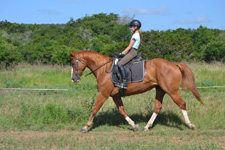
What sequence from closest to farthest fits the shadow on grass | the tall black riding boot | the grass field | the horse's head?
the grass field → the tall black riding boot → the horse's head → the shadow on grass

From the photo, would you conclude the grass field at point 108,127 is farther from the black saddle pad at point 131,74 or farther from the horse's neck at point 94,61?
the black saddle pad at point 131,74

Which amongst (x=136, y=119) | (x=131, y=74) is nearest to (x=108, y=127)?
(x=136, y=119)

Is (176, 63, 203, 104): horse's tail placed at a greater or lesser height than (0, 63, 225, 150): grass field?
greater

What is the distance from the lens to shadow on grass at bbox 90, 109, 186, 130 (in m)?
8.07

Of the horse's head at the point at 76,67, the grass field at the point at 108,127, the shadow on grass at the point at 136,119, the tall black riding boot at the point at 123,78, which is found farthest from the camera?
the shadow on grass at the point at 136,119

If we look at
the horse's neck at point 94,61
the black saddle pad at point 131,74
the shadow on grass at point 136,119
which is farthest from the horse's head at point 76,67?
the shadow on grass at point 136,119

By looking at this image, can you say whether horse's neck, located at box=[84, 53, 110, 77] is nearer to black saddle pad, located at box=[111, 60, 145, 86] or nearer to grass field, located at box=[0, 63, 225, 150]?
black saddle pad, located at box=[111, 60, 145, 86]

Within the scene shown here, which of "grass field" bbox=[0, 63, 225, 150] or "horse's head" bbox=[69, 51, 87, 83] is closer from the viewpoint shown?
"grass field" bbox=[0, 63, 225, 150]

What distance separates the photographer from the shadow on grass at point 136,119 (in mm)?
8068

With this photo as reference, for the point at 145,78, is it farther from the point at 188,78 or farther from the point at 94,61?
the point at 94,61

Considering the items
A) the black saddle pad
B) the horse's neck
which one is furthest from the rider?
the horse's neck

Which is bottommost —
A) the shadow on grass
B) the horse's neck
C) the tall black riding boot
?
the shadow on grass

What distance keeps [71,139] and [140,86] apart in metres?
2.29

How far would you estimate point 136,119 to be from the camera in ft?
27.8
